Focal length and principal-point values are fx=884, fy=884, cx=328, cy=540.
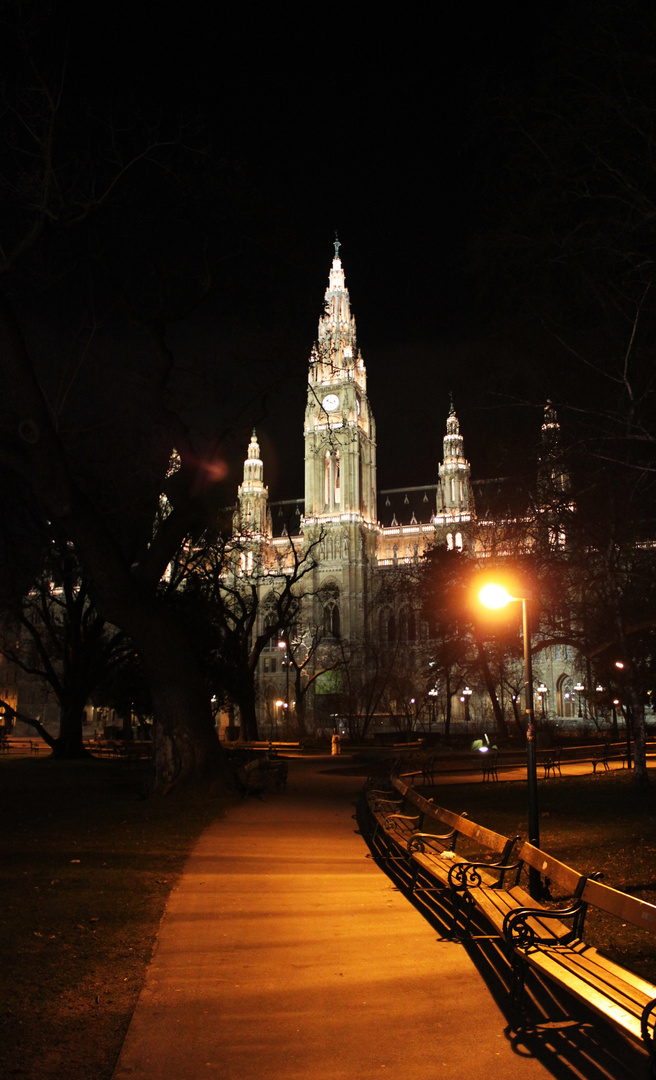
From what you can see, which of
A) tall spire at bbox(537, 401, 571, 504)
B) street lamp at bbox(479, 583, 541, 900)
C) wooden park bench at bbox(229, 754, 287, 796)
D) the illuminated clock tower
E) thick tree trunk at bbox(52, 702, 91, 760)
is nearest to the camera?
street lamp at bbox(479, 583, 541, 900)

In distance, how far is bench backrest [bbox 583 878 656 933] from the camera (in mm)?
4453

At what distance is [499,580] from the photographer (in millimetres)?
9750

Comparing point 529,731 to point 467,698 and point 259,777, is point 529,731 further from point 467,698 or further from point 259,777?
point 467,698

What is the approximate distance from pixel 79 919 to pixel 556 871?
3.74m

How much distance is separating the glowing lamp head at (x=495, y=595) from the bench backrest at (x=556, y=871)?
294 centimetres

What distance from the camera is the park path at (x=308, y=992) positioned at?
14.0ft

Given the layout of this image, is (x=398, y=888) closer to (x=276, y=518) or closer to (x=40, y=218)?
(x=40, y=218)

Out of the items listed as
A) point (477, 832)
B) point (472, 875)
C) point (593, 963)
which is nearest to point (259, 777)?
point (477, 832)

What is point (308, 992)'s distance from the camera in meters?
5.35

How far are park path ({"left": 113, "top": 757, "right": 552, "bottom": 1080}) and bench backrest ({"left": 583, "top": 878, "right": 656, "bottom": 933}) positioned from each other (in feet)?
2.76

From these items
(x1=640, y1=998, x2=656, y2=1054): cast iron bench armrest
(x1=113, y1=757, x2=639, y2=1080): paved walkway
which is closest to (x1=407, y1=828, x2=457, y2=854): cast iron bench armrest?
(x1=113, y1=757, x2=639, y2=1080): paved walkway

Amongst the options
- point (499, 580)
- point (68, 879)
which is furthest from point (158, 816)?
point (499, 580)

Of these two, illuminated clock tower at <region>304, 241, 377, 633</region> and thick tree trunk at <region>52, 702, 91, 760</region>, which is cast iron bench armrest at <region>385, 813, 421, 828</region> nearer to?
thick tree trunk at <region>52, 702, 91, 760</region>

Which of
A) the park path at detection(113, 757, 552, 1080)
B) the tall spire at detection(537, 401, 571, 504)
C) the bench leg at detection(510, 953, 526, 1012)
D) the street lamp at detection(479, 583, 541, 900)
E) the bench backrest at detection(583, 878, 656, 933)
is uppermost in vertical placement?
the tall spire at detection(537, 401, 571, 504)
